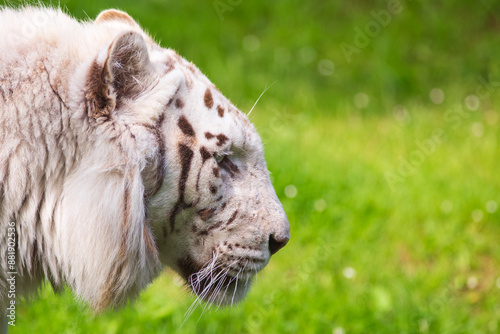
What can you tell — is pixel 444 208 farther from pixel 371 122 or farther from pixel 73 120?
pixel 73 120

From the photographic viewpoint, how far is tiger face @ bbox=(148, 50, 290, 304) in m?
2.26

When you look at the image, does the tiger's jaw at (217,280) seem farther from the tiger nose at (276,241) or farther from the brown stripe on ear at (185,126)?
the brown stripe on ear at (185,126)

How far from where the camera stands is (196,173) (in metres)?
2.27

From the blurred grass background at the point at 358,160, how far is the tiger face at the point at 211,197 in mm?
326

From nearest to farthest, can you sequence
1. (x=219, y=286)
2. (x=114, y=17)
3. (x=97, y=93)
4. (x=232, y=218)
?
(x=97, y=93)
(x=232, y=218)
(x=219, y=286)
(x=114, y=17)

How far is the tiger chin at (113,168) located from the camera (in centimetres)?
206

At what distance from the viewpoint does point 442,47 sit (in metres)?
7.86

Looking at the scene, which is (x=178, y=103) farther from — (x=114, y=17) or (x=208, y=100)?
(x=114, y=17)

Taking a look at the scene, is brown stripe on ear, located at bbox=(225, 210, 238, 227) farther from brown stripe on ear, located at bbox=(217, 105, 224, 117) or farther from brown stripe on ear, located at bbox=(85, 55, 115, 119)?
brown stripe on ear, located at bbox=(85, 55, 115, 119)

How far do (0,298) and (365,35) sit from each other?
Answer: 6387 mm

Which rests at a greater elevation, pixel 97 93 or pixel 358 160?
pixel 97 93

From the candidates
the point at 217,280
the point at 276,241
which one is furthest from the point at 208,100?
the point at 217,280

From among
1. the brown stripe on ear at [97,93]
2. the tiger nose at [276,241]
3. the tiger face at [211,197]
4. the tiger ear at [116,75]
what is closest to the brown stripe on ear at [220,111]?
the tiger face at [211,197]

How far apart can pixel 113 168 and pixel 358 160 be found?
4.16m
